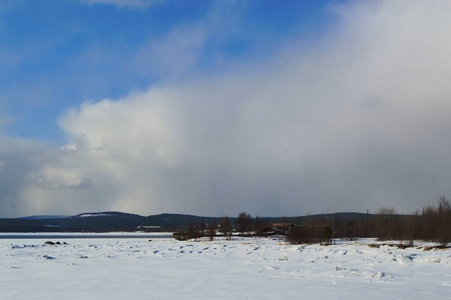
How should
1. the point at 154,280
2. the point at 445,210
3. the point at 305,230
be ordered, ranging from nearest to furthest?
the point at 154,280
the point at 305,230
the point at 445,210

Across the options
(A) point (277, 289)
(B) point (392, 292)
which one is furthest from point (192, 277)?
(B) point (392, 292)

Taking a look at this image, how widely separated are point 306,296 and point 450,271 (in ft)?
34.1

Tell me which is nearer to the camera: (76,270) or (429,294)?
(429,294)

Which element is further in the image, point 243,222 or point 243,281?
point 243,222

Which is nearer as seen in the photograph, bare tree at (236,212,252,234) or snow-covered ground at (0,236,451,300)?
snow-covered ground at (0,236,451,300)

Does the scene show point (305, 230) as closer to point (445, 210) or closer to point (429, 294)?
point (445, 210)

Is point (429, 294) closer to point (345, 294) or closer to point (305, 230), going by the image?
point (345, 294)

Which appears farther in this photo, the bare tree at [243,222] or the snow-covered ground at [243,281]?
the bare tree at [243,222]

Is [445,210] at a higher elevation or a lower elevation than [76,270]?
higher

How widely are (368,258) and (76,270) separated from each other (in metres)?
17.2

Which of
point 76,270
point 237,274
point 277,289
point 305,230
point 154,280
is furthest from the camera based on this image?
point 305,230

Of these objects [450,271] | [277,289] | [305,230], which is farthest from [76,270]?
[305,230]

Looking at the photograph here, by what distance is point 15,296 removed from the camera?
14.7 m

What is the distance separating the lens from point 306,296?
1472cm
